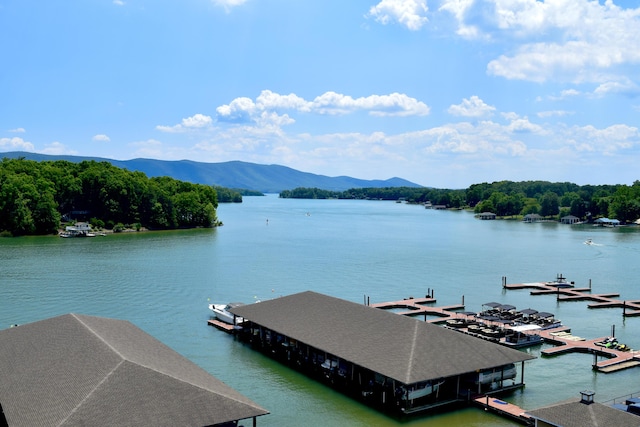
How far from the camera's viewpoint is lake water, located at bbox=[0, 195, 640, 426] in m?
29.6

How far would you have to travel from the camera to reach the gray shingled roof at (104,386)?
19.7 m

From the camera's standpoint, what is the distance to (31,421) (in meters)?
19.1

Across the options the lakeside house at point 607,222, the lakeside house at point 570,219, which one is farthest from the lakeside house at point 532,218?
the lakeside house at point 607,222

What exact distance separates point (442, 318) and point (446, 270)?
1110 inches

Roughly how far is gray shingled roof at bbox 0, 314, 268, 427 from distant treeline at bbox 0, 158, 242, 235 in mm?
90806

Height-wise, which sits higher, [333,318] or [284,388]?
[333,318]

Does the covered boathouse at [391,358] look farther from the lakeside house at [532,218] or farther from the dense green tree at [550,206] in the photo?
the dense green tree at [550,206]

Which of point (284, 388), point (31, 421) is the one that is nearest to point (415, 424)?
point (284, 388)

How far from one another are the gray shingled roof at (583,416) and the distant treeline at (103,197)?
4054 inches

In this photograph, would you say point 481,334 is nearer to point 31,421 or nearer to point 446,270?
point 31,421

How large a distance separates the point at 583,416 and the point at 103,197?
11380 centimetres

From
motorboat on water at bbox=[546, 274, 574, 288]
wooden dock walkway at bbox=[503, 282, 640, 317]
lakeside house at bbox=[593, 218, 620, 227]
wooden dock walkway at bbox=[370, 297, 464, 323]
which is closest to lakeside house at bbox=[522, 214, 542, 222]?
lakeside house at bbox=[593, 218, 620, 227]

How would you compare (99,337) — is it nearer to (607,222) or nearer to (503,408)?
(503,408)

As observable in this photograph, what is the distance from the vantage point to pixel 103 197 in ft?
398
